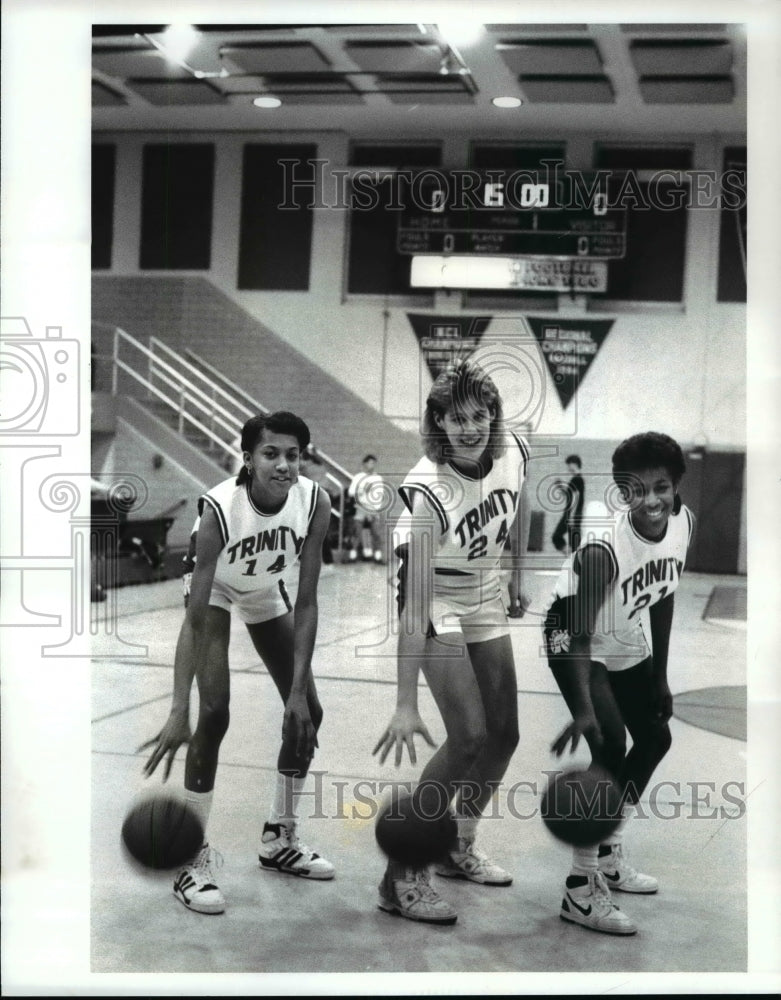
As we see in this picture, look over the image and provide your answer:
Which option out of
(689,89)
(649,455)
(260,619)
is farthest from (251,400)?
(689,89)

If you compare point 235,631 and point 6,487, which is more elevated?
point 6,487

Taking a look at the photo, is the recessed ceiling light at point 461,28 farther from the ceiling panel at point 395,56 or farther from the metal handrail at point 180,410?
the metal handrail at point 180,410

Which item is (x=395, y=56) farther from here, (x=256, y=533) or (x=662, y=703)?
(x=662, y=703)

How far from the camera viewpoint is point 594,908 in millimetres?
2830

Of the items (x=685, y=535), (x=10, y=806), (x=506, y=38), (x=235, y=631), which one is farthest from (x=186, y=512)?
(x=506, y=38)

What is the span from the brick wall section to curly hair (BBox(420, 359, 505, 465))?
0.16 ft

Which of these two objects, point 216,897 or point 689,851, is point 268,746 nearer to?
point 216,897

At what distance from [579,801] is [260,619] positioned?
35.6 inches

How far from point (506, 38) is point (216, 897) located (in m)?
2.19

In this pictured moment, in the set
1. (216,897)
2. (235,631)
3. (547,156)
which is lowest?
(216,897)

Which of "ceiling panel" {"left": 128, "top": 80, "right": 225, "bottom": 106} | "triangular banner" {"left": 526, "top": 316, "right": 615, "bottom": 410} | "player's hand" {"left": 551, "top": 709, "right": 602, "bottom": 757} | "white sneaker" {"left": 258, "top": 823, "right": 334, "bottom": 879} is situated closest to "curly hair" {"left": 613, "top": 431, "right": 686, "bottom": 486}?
"triangular banner" {"left": 526, "top": 316, "right": 615, "bottom": 410}

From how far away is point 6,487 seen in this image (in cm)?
288

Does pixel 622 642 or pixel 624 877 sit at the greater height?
pixel 622 642

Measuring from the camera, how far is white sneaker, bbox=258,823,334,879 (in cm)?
288
